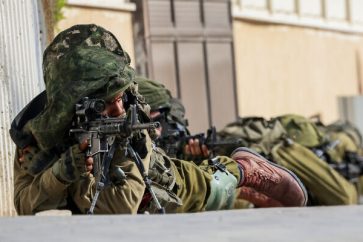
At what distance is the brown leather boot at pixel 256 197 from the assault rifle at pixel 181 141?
1.57 feet

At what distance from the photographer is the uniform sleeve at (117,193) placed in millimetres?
5480

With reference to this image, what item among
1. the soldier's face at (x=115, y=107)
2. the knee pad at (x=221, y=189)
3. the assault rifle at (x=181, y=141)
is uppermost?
the soldier's face at (x=115, y=107)

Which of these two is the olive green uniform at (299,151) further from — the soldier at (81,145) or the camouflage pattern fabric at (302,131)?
the soldier at (81,145)

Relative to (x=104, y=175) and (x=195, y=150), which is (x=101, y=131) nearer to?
(x=104, y=175)

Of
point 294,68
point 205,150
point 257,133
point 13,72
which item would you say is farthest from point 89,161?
point 294,68

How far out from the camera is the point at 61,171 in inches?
212

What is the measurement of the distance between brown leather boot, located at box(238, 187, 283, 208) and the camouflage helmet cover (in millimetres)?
2017

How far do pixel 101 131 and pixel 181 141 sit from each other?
2.94 metres

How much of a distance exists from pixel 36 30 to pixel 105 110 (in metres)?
1.94

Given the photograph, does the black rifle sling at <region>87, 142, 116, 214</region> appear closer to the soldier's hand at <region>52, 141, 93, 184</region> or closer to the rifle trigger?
the soldier's hand at <region>52, 141, 93, 184</region>

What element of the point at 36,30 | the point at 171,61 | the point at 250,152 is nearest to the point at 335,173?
the point at 250,152

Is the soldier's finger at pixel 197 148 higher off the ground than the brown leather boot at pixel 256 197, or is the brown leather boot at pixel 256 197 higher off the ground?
the soldier's finger at pixel 197 148

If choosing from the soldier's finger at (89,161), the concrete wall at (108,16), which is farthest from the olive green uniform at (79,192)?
the concrete wall at (108,16)

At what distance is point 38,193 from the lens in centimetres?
557
